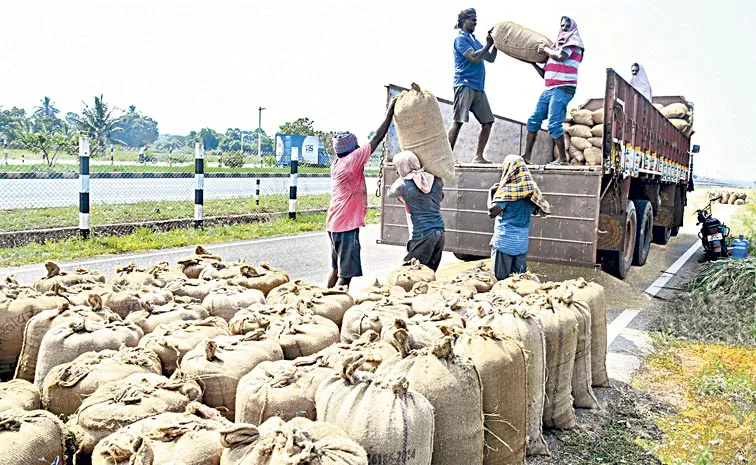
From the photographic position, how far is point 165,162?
4138 centimetres

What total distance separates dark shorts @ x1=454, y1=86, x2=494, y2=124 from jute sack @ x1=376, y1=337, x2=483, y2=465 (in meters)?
5.45

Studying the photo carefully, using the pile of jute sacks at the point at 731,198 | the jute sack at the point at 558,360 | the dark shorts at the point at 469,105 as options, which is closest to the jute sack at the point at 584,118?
the dark shorts at the point at 469,105

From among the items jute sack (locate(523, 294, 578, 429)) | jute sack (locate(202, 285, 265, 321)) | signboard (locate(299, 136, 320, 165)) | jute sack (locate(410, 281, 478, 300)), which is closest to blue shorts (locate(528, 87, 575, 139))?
jute sack (locate(410, 281, 478, 300))

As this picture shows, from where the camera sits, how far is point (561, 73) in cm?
738

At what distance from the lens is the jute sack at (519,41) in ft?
25.0

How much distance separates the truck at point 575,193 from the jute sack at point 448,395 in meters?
4.47

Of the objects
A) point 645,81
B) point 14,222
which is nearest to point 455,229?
point 645,81

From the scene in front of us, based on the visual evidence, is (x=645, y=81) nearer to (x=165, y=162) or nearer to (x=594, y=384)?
(x=594, y=384)

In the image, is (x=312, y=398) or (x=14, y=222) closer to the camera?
(x=312, y=398)

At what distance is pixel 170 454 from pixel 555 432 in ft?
8.13

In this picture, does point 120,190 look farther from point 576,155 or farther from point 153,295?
point 153,295

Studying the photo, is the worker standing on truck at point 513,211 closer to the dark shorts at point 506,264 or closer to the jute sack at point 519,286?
the dark shorts at point 506,264

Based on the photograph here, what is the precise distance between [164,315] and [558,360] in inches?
89.7

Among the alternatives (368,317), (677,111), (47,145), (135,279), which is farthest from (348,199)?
(47,145)
